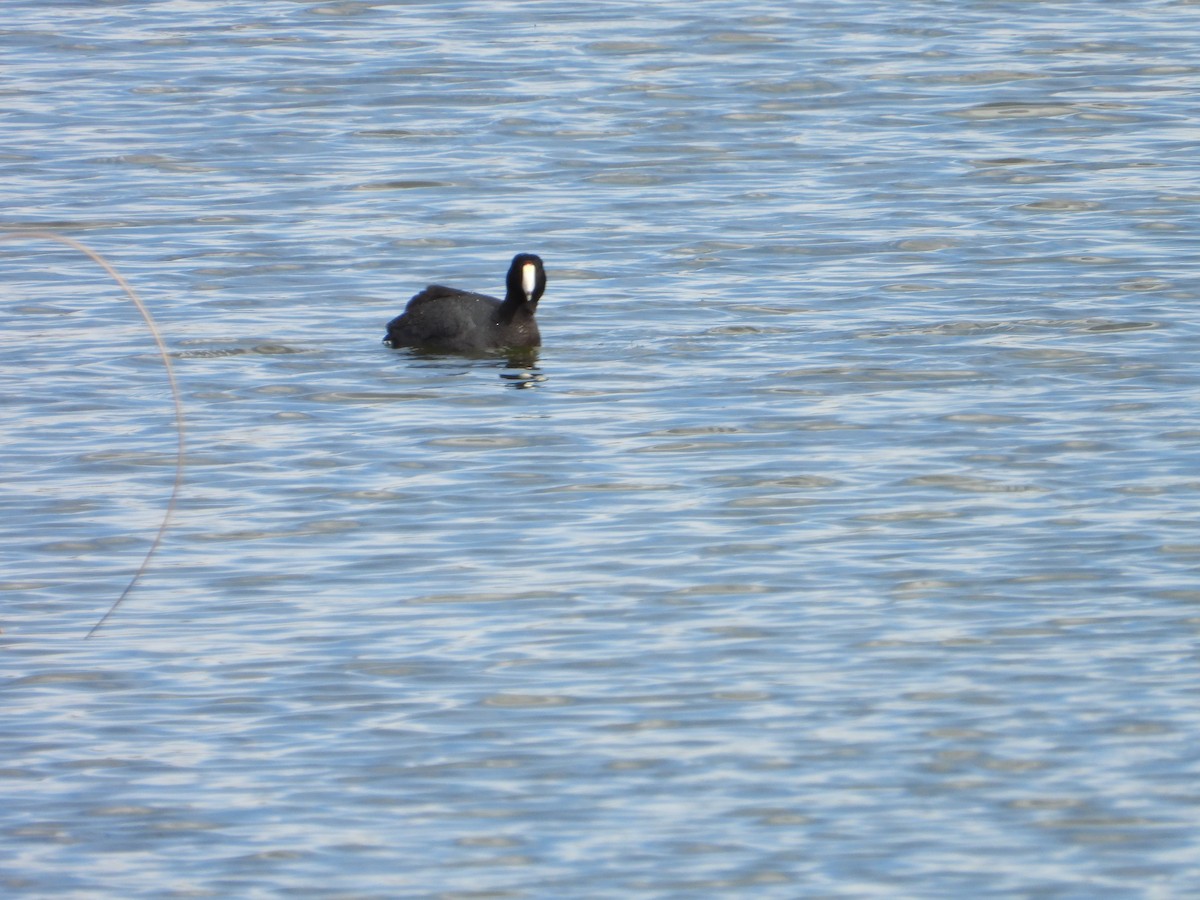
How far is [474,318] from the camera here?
596 inches

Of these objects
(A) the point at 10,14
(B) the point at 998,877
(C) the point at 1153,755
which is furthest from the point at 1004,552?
(A) the point at 10,14

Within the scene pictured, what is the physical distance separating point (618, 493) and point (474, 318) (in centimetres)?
346

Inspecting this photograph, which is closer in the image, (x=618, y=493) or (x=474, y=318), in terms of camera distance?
(x=618, y=493)

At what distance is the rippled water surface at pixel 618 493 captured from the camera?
8250 millimetres

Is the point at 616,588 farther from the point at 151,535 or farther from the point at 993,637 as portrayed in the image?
the point at 151,535

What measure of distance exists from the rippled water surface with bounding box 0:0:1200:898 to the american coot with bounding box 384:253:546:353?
0.50 ft

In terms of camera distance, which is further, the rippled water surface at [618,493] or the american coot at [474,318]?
the american coot at [474,318]

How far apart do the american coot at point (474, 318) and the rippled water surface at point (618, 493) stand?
0.15 meters

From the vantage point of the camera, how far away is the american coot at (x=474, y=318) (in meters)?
15.0

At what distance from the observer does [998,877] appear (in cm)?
772

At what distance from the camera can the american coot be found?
15.0 metres

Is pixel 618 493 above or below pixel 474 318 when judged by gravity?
below

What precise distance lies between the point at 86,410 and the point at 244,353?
4.44 feet

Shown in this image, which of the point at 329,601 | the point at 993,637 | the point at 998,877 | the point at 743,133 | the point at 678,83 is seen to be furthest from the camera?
the point at 678,83
